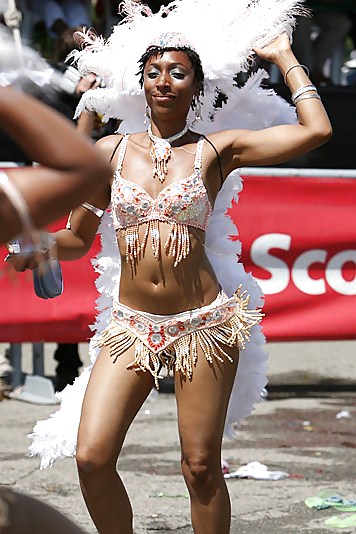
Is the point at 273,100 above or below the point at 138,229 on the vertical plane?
above

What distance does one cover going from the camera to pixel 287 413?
7.96 metres

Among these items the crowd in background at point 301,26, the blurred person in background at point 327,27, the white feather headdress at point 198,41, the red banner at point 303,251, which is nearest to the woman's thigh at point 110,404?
the white feather headdress at point 198,41

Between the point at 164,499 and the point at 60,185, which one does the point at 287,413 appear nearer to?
the point at 164,499

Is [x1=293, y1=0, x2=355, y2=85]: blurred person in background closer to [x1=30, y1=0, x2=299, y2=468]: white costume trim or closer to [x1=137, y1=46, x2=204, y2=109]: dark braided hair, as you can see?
[x1=30, y1=0, x2=299, y2=468]: white costume trim

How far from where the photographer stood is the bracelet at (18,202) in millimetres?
2326

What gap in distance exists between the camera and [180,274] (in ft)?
14.4

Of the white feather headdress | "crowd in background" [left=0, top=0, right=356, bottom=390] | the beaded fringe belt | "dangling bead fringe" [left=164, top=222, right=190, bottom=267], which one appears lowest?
the beaded fringe belt

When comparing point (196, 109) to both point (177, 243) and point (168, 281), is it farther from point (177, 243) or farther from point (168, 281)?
point (168, 281)

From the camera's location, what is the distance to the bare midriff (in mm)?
4379

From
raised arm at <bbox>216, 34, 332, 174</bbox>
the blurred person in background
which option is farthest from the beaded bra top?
the blurred person in background

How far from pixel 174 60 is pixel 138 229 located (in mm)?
663

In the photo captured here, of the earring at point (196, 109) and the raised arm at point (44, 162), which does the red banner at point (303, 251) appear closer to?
the earring at point (196, 109)

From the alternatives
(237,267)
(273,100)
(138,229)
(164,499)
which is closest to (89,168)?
(138,229)

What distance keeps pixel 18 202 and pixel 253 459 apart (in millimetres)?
4608
